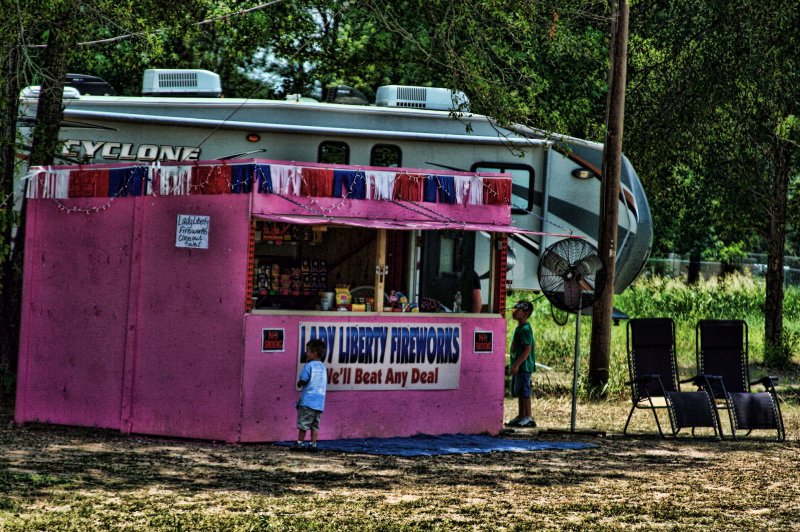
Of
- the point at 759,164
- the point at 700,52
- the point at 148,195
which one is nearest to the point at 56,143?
the point at 148,195

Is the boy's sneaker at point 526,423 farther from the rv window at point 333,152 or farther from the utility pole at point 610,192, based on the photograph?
the rv window at point 333,152

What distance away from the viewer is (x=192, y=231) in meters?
12.8

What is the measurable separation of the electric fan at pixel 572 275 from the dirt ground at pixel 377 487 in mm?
1960

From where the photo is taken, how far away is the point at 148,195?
13133mm

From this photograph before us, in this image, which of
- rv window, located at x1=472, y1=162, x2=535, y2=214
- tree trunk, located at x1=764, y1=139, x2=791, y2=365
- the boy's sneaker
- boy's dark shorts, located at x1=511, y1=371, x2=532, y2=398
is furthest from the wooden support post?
tree trunk, located at x1=764, y1=139, x2=791, y2=365

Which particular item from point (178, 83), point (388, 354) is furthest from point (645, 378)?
point (178, 83)

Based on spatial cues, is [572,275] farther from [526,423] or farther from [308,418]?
[308,418]

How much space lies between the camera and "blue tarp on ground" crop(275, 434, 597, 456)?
12336mm

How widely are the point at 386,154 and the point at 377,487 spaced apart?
27.2ft

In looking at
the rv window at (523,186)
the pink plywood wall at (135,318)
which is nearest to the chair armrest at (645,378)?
the rv window at (523,186)

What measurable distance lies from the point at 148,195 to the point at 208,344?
5.74ft

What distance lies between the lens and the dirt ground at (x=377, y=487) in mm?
8406

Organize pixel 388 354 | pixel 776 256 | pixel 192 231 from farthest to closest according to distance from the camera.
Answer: pixel 776 256
pixel 388 354
pixel 192 231

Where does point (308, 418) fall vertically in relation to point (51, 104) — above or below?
below
